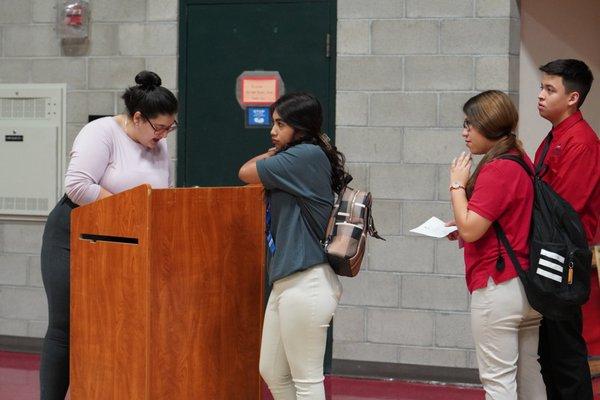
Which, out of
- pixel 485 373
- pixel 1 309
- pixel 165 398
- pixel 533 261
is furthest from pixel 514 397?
pixel 1 309

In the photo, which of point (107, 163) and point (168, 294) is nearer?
point (168, 294)

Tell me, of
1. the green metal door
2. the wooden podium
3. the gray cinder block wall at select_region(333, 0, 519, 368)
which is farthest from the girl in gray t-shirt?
the green metal door

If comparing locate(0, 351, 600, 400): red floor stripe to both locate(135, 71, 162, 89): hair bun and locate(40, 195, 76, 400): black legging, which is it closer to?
locate(40, 195, 76, 400): black legging

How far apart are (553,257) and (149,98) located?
1527 millimetres

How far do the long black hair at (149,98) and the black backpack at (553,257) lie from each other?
4.02 ft

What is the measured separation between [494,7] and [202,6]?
1.60 meters

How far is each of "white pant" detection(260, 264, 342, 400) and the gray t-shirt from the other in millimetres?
49

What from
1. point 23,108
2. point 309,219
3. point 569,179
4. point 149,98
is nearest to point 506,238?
point 569,179

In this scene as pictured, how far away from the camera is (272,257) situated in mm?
3162

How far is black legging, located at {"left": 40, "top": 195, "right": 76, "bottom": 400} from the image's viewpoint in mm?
3443

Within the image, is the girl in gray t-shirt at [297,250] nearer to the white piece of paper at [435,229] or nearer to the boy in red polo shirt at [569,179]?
the white piece of paper at [435,229]

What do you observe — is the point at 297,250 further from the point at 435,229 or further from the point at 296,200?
the point at 435,229

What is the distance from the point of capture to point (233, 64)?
510 cm

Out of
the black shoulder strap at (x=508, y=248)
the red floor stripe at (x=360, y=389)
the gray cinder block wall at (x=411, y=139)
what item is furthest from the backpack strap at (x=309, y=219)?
the gray cinder block wall at (x=411, y=139)
